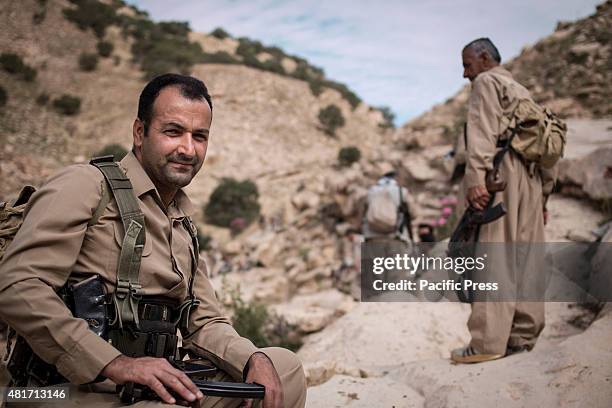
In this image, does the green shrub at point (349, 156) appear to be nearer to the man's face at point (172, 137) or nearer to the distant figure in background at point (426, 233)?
the distant figure in background at point (426, 233)

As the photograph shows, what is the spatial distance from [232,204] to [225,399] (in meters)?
14.1

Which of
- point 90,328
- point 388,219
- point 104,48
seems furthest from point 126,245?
point 104,48

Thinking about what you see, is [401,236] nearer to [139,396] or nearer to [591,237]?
[591,237]

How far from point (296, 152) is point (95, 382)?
799 inches

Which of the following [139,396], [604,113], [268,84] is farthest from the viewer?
[268,84]

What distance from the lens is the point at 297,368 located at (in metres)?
1.66

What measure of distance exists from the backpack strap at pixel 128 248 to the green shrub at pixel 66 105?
69.7 ft

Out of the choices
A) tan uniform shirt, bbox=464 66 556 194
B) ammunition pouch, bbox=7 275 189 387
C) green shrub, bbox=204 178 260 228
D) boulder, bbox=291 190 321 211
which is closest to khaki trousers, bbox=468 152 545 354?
tan uniform shirt, bbox=464 66 556 194

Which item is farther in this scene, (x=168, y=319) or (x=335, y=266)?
(x=335, y=266)

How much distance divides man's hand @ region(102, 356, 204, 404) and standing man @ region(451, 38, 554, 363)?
2246 mm

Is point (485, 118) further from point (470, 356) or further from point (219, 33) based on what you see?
point (219, 33)

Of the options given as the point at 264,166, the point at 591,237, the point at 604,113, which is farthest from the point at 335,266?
the point at 264,166

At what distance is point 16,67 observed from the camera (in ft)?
65.9

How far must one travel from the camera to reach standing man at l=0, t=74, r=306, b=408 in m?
1.27
